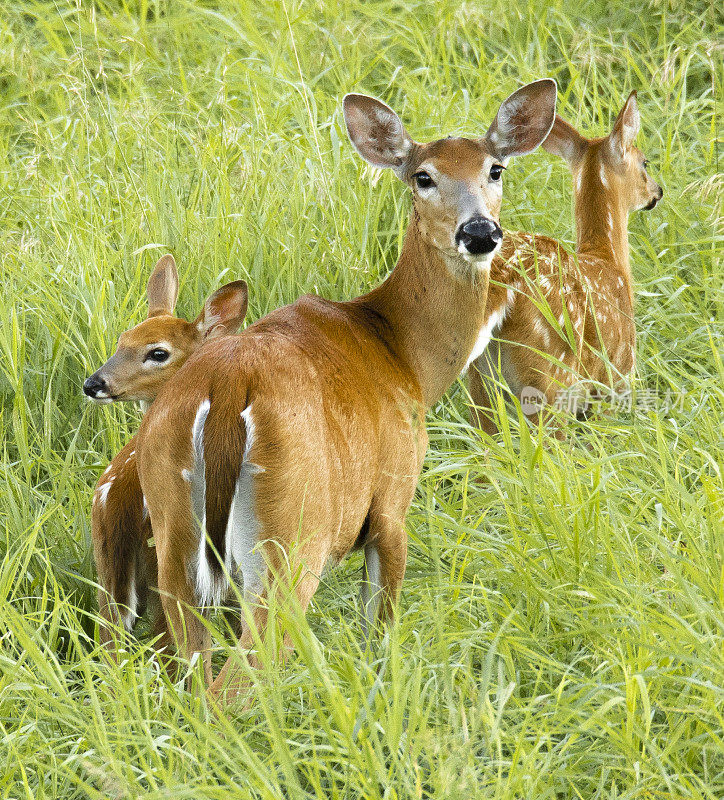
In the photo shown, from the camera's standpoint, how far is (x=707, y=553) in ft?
8.41

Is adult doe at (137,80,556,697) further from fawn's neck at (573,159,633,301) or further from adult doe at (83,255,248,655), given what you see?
fawn's neck at (573,159,633,301)

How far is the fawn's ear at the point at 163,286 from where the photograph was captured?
3.89 metres

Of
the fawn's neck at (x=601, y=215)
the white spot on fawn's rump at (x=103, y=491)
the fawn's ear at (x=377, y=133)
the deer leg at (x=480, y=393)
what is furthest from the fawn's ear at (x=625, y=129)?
the white spot on fawn's rump at (x=103, y=491)

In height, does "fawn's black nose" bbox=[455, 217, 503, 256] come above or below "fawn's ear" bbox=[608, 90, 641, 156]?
below

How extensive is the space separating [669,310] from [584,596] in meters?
2.26

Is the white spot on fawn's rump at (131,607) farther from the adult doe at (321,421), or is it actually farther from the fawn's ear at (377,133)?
the fawn's ear at (377,133)

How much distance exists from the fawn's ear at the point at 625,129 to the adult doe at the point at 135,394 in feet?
6.23

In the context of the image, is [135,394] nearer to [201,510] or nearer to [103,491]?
[103,491]

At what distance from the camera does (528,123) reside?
373 cm

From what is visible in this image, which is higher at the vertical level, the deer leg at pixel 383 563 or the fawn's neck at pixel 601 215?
the fawn's neck at pixel 601 215

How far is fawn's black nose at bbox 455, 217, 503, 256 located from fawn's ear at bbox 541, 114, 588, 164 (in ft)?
5.41

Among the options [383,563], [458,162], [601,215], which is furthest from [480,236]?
[601,215]

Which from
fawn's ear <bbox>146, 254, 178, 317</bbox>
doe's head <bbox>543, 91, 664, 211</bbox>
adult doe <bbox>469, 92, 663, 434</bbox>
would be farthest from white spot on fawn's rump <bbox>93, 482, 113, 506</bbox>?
doe's head <bbox>543, 91, 664, 211</bbox>

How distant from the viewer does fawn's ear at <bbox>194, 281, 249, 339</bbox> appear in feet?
11.7
